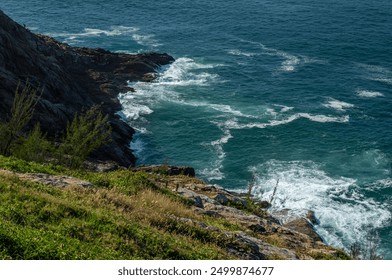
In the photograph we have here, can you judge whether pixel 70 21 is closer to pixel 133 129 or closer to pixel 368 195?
pixel 133 129

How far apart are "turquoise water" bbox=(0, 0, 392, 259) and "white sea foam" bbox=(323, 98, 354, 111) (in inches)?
7.8

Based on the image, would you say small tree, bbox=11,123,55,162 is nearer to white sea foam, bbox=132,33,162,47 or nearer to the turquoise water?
the turquoise water

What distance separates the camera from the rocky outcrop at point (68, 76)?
69062 millimetres

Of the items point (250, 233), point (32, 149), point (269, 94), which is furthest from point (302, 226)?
point (269, 94)

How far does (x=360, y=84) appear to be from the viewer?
347 ft

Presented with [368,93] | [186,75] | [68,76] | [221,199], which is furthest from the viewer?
[186,75]

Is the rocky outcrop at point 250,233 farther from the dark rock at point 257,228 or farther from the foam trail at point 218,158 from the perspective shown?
the foam trail at point 218,158

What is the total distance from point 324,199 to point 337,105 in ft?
111

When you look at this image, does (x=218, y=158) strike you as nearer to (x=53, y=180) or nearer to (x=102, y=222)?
(x=53, y=180)

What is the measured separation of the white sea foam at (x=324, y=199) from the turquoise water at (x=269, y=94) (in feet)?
0.72

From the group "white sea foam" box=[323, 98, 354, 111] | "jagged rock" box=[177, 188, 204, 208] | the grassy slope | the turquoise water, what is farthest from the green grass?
"white sea foam" box=[323, 98, 354, 111]

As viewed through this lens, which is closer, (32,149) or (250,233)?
(250,233)

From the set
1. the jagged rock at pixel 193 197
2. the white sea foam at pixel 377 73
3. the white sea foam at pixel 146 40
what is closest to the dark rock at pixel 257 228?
the jagged rock at pixel 193 197

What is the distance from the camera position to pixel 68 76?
89.1m
